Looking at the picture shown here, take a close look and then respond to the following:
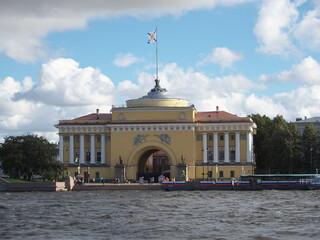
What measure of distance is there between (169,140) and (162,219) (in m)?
51.5

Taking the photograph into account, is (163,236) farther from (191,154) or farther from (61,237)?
(191,154)

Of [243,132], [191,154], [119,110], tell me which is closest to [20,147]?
[119,110]

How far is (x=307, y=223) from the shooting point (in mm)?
41156

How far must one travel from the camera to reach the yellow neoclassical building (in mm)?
95438

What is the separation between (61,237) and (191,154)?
59.7 m

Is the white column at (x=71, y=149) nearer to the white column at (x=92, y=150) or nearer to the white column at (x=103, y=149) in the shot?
the white column at (x=92, y=150)

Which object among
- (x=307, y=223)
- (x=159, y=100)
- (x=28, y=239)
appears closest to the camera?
(x=28, y=239)

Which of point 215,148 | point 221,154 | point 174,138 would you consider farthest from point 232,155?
point 174,138

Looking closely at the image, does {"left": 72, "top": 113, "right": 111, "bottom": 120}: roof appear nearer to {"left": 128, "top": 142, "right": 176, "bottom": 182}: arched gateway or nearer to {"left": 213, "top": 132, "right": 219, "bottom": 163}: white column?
{"left": 128, "top": 142, "right": 176, "bottom": 182}: arched gateway

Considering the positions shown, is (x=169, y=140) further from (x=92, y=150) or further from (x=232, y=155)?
(x=92, y=150)

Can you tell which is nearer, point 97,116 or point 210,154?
point 210,154

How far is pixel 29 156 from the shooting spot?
91.4 metres

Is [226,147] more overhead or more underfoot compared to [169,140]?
more underfoot

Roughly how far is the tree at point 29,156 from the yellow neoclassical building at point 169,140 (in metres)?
5.72
